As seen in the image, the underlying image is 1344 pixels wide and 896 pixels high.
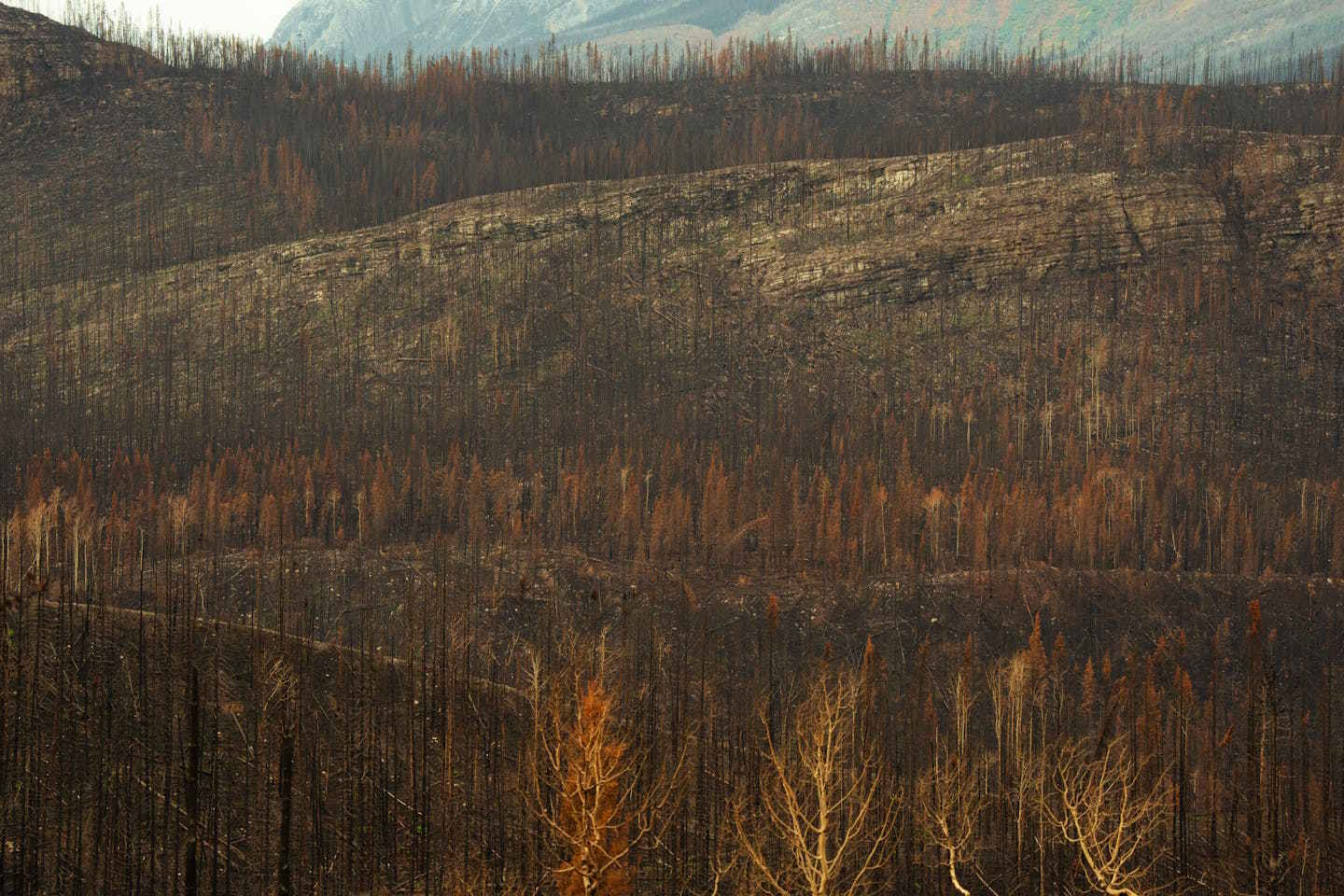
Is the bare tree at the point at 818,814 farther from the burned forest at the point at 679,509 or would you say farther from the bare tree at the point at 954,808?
the bare tree at the point at 954,808

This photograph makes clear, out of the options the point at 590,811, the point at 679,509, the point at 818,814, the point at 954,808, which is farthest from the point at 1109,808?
the point at 679,509

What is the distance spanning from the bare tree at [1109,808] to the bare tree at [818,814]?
575cm

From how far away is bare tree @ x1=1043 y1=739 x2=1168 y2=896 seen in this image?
149 feet

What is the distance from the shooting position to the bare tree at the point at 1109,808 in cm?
4553

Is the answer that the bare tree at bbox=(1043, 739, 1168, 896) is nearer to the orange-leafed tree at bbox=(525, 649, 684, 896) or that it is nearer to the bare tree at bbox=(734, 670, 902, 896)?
the bare tree at bbox=(734, 670, 902, 896)

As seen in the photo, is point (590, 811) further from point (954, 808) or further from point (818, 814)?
point (954, 808)

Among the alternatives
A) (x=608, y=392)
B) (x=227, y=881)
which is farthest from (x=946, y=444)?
(x=227, y=881)

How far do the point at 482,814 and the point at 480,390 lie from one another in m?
91.8

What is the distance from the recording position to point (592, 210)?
169500 mm

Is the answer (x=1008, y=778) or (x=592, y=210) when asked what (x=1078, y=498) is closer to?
(x=1008, y=778)

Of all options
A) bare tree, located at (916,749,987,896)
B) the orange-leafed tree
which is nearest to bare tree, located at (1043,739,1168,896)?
bare tree, located at (916,749,987,896)

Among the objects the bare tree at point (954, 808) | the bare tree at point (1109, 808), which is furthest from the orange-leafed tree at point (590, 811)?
the bare tree at point (1109, 808)

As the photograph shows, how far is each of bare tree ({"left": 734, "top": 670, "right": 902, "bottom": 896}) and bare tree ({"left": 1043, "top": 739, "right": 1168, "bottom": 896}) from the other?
5.75 m

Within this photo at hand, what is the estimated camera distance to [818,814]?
163ft
